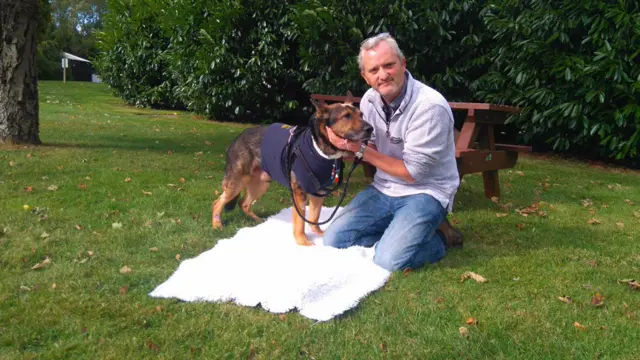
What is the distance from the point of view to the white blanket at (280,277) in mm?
3490

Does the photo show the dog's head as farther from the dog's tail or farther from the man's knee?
the dog's tail

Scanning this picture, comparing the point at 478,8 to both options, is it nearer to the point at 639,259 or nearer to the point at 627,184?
the point at 627,184

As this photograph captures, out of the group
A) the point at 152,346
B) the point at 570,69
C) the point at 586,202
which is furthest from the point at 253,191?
the point at 570,69

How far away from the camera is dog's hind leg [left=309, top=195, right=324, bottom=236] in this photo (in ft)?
15.7

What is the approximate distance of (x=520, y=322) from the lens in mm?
3338

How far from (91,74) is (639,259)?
7088 cm

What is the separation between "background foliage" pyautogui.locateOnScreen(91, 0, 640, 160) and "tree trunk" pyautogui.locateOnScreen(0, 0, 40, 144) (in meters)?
5.23

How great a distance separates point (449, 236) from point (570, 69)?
5.87 metres

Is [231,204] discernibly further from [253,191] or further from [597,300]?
[597,300]

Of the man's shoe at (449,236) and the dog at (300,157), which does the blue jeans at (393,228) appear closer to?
the man's shoe at (449,236)

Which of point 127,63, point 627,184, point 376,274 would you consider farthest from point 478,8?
point 127,63

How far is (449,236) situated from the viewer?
4.79 meters

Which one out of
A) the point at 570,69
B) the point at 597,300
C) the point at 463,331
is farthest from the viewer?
the point at 570,69

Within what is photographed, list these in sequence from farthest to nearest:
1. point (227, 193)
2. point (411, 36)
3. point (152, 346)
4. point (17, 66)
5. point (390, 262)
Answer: point (411, 36)
point (17, 66)
point (227, 193)
point (390, 262)
point (152, 346)
